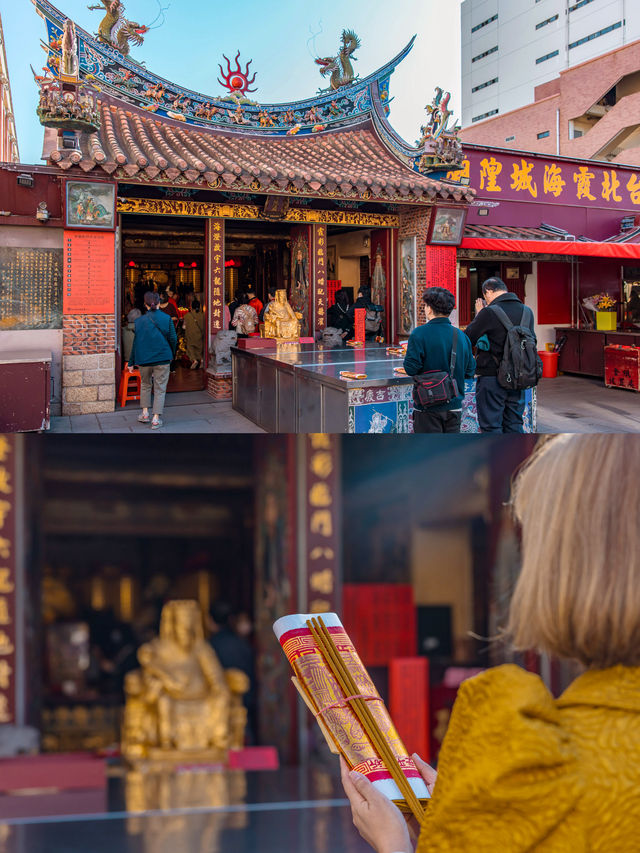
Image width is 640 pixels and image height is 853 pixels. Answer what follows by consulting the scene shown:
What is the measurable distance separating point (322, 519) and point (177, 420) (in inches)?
245

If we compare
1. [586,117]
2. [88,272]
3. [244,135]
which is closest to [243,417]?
[88,272]

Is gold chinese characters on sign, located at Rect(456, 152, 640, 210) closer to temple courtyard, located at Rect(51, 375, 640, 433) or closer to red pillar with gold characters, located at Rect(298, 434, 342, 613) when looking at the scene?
temple courtyard, located at Rect(51, 375, 640, 433)

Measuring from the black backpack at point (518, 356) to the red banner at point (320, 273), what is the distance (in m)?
6.00

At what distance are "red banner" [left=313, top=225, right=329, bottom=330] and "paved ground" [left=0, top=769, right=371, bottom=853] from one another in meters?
9.20

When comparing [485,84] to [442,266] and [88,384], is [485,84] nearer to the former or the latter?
[442,266]

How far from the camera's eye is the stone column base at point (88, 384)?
322 inches

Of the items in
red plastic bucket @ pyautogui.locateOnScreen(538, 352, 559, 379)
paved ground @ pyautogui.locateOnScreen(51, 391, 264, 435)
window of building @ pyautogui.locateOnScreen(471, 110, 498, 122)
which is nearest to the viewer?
paved ground @ pyautogui.locateOnScreen(51, 391, 264, 435)

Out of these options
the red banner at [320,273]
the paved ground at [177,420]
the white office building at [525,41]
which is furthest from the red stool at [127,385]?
the white office building at [525,41]

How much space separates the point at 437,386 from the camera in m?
4.61

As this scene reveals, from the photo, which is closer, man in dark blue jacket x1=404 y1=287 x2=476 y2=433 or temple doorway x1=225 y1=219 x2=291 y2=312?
man in dark blue jacket x1=404 y1=287 x2=476 y2=433

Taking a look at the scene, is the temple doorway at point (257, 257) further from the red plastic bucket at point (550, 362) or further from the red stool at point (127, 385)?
the red plastic bucket at point (550, 362)

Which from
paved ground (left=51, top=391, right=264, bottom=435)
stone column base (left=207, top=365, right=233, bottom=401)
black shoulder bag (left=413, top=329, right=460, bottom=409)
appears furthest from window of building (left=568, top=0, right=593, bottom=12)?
black shoulder bag (left=413, top=329, right=460, bottom=409)

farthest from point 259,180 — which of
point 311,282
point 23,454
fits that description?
point 23,454

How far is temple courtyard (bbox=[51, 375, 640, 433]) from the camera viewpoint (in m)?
7.65
